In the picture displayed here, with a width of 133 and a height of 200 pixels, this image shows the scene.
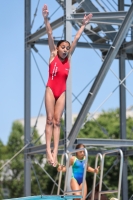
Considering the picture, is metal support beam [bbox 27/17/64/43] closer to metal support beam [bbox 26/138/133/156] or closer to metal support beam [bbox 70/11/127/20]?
metal support beam [bbox 70/11/127/20]

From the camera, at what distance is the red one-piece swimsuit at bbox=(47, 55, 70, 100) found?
11055mm

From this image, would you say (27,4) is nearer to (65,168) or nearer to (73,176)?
(73,176)

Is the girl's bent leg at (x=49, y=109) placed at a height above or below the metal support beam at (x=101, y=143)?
above

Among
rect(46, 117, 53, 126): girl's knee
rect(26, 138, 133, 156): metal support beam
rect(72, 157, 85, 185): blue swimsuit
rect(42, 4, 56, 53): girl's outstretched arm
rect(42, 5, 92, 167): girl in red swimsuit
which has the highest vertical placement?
rect(42, 4, 56, 53): girl's outstretched arm

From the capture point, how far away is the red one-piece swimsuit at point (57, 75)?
11055mm

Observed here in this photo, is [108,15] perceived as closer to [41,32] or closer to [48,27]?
[41,32]

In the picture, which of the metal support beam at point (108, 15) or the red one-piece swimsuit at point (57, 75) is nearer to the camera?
the red one-piece swimsuit at point (57, 75)

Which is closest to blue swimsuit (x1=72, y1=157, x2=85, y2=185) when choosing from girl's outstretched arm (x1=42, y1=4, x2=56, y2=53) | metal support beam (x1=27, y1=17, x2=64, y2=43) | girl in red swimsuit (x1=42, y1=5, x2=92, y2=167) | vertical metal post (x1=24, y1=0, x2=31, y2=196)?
girl in red swimsuit (x1=42, y1=5, x2=92, y2=167)

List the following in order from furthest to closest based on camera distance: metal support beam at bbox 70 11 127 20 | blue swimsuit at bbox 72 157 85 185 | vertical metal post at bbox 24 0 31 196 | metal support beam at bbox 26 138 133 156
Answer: vertical metal post at bbox 24 0 31 196 < metal support beam at bbox 26 138 133 156 < metal support beam at bbox 70 11 127 20 < blue swimsuit at bbox 72 157 85 185

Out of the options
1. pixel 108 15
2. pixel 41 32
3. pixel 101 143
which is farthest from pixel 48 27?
pixel 41 32

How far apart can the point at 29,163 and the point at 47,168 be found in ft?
105

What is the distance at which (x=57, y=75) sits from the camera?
1109 centimetres

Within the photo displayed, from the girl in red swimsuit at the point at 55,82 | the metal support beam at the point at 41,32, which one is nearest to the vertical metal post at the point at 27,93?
the metal support beam at the point at 41,32

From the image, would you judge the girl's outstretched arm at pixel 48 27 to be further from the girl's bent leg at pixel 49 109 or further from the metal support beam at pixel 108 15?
the metal support beam at pixel 108 15
